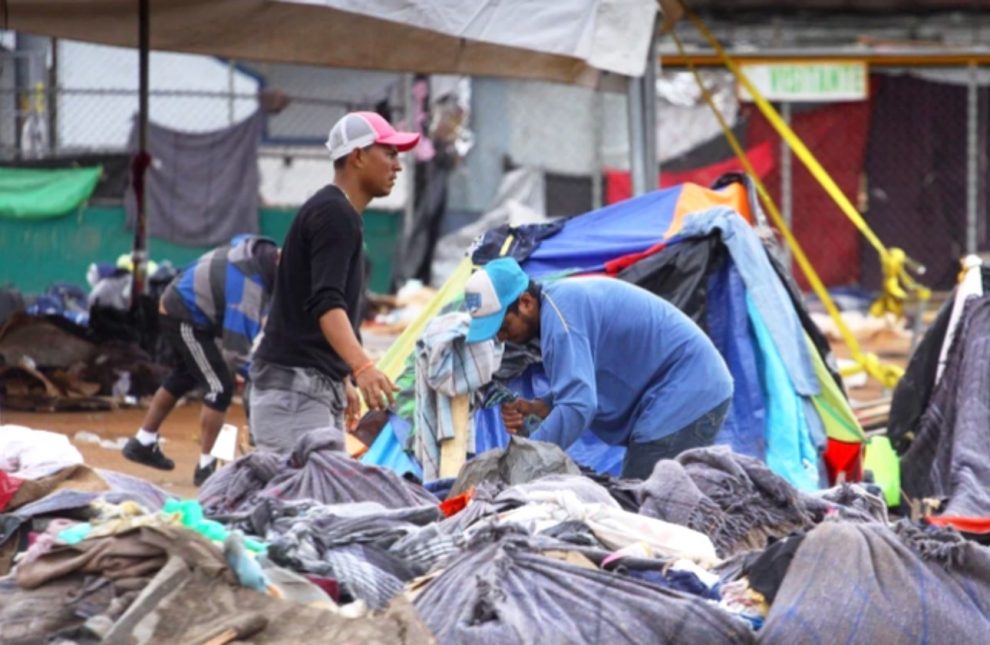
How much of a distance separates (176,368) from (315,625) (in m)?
6.27

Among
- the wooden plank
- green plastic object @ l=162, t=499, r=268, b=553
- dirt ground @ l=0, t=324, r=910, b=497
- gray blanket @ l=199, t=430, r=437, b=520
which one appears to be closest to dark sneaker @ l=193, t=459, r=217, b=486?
dirt ground @ l=0, t=324, r=910, b=497

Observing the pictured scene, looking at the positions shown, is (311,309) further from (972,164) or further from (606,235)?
(972,164)

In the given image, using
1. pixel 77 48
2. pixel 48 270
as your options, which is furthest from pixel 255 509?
pixel 77 48

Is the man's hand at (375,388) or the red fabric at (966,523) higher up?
the man's hand at (375,388)

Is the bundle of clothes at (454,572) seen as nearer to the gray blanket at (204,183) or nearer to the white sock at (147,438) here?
the white sock at (147,438)

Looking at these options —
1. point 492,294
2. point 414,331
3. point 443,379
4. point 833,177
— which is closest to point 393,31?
point 414,331

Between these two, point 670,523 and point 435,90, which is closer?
point 670,523

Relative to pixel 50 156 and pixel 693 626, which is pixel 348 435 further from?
pixel 50 156

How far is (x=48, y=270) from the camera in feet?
63.6

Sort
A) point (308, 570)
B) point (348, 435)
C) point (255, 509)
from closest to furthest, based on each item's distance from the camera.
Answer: point (308, 570) < point (255, 509) < point (348, 435)

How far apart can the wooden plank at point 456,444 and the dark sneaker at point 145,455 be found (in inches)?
137

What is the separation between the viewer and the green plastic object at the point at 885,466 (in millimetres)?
9273

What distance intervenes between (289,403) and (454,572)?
2299 millimetres

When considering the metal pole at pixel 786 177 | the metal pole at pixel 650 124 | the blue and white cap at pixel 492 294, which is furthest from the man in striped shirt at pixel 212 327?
the metal pole at pixel 786 177
